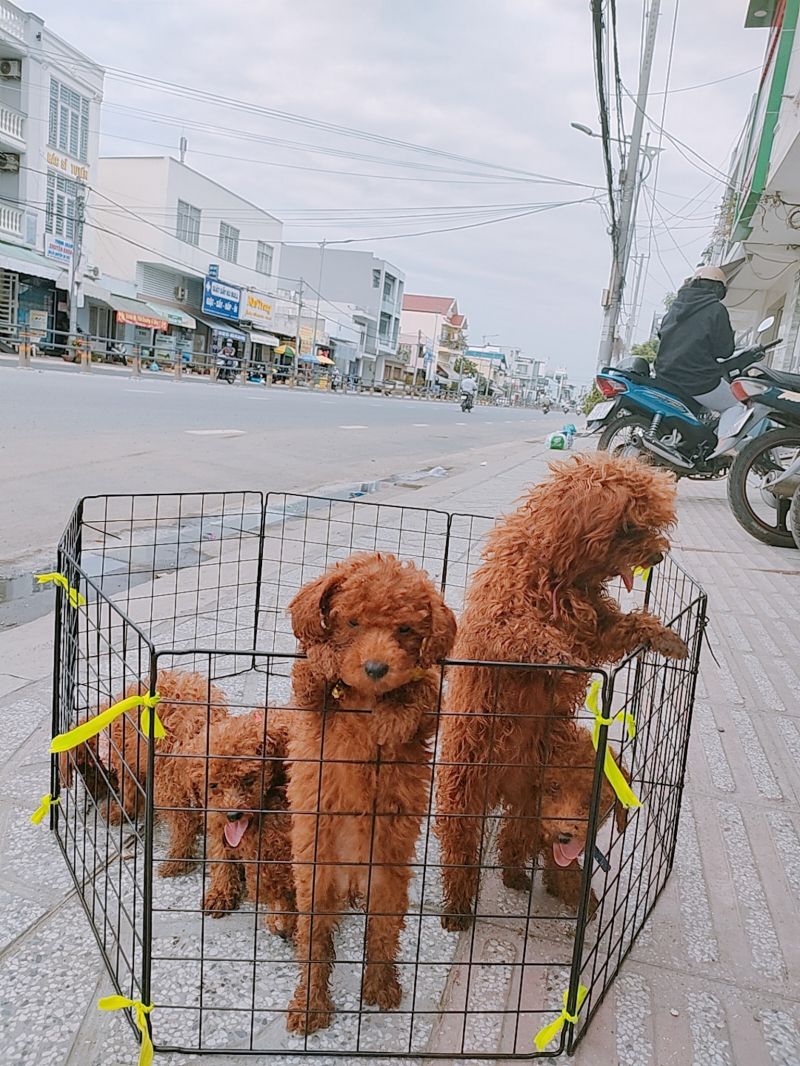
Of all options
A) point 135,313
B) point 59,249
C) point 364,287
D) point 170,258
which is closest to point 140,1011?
point 59,249

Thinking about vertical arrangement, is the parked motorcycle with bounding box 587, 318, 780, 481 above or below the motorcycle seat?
below

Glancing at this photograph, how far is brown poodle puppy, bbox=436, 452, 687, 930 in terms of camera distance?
2.20 m

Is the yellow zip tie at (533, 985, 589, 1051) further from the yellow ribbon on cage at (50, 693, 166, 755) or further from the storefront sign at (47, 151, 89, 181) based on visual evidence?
the storefront sign at (47, 151, 89, 181)

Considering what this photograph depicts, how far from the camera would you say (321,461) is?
40.0 feet

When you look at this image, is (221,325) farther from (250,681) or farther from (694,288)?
(250,681)

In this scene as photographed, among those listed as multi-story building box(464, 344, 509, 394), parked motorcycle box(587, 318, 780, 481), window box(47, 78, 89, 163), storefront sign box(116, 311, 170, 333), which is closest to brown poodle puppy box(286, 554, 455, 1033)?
parked motorcycle box(587, 318, 780, 481)

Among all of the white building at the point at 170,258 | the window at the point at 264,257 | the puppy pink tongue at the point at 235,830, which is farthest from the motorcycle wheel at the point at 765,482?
the window at the point at 264,257

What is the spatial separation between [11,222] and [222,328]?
16.9 m

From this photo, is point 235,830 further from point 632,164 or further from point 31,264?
point 31,264

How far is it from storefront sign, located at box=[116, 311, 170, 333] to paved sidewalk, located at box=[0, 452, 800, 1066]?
35410 millimetres

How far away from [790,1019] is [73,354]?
29.9 metres

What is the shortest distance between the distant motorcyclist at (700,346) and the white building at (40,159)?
24.4m

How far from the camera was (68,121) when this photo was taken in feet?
105

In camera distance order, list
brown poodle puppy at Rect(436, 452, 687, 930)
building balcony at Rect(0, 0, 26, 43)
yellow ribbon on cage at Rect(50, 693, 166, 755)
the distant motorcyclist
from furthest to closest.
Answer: building balcony at Rect(0, 0, 26, 43) → the distant motorcyclist → brown poodle puppy at Rect(436, 452, 687, 930) → yellow ribbon on cage at Rect(50, 693, 166, 755)
